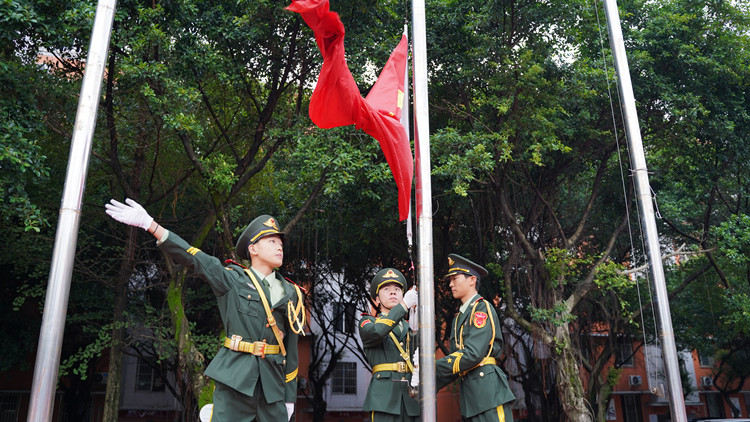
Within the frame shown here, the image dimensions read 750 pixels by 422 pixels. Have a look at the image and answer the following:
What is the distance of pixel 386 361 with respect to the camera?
5.23 meters

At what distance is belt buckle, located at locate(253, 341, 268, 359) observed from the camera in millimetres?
3926

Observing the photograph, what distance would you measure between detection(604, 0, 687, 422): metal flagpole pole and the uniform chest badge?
1.41 m

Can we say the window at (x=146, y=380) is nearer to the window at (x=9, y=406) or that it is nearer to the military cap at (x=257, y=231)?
the window at (x=9, y=406)

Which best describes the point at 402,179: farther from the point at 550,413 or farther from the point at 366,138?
the point at 550,413

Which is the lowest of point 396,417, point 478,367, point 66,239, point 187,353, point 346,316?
point 396,417

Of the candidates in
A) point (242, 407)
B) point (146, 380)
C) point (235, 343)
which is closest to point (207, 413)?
point (242, 407)

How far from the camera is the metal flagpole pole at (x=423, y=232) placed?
12.9 ft

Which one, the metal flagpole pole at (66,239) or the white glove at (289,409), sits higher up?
the metal flagpole pole at (66,239)

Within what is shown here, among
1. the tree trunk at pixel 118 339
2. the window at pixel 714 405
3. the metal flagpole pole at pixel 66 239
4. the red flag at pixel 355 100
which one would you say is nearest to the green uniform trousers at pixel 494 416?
the red flag at pixel 355 100

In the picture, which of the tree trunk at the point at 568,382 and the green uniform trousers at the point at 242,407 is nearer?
the green uniform trousers at the point at 242,407

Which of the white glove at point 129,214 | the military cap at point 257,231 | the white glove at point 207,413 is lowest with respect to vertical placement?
the white glove at point 207,413

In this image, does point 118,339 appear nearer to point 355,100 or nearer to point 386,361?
point 386,361

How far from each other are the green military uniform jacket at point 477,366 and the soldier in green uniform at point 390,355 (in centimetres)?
36

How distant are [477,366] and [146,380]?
1853cm
